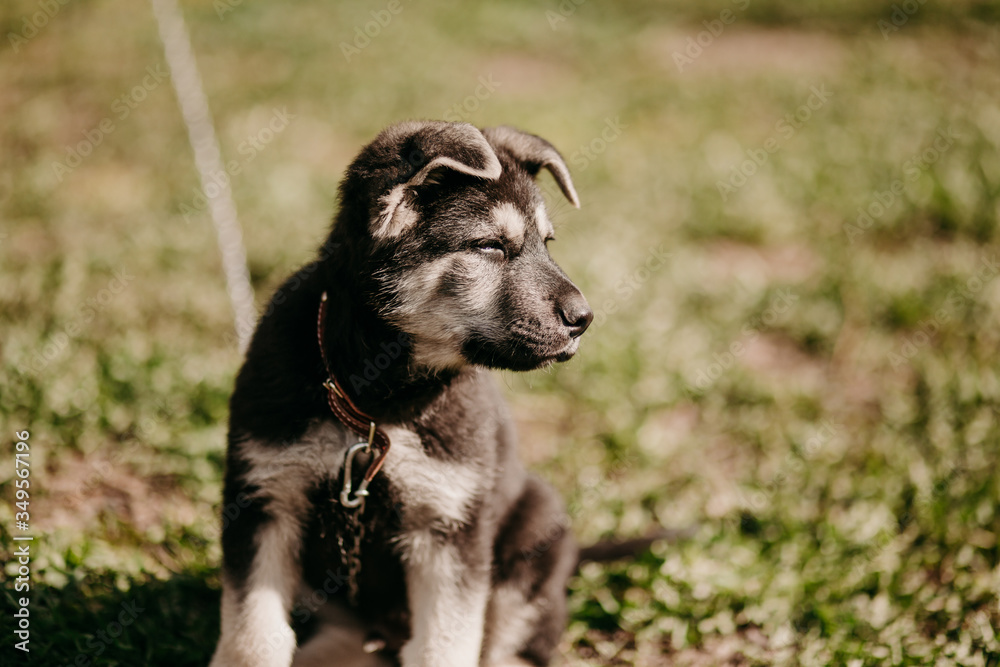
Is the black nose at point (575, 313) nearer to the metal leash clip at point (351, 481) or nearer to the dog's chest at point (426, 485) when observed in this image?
the dog's chest at point (426, 485)

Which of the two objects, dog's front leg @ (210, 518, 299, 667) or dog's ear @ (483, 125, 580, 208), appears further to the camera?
dog's ear @ (483, 125, 580, 208)

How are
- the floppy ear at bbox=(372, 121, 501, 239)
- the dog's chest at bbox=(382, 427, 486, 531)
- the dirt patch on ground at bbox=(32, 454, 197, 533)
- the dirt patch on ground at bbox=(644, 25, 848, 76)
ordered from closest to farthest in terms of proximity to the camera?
the floppy ear at bbox=(372, 121, 501, 239) → the dog's chest at bbox=(382, 427, 486, 531) → the dirt patch on ground at bbox=(32, 454, 197, 533) → the dirt patch on ground at bbox=(644, 25, 848, 76)

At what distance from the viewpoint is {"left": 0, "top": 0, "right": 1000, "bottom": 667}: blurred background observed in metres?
3.35

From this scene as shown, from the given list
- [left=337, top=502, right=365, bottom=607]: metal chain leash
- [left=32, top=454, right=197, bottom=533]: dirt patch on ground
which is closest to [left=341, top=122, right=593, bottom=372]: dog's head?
[left=337, top=502, right=365, bottom=607]: metal chain leash

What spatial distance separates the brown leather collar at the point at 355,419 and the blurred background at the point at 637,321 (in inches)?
51.1

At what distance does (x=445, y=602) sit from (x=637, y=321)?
339 centimetres

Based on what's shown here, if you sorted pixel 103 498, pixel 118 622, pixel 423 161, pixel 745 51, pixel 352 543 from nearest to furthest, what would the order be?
pixel 423 161, pixel 352 543, pixel 118 622, pixel 103 498, pixel 745 51

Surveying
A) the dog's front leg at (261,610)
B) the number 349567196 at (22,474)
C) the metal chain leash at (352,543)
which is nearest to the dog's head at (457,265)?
the metal chain leash at (352,543)

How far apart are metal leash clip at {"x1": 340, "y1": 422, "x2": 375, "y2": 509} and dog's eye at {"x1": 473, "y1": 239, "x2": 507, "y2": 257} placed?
71 cm

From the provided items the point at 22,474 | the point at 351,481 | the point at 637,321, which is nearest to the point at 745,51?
the point at 637,321

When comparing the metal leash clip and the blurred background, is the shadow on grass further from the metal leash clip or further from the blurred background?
the metal leash clip

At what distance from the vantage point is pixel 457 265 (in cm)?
244

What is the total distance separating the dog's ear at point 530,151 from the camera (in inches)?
107

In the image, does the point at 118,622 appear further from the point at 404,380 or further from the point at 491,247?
the point at 491,247
